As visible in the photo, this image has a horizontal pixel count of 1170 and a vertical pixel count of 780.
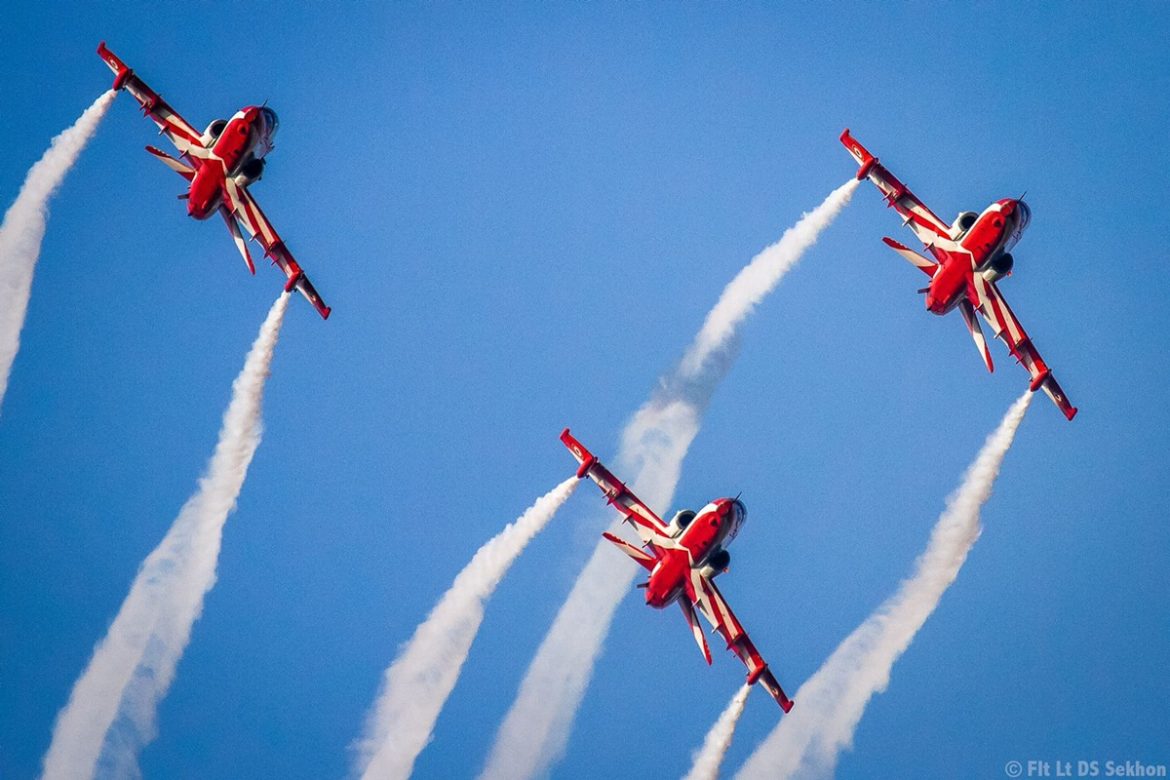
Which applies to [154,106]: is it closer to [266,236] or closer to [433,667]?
[266,236]

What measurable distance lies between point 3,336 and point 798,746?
34895 mm

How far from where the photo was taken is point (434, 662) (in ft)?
227

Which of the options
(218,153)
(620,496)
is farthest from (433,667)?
(218,153)

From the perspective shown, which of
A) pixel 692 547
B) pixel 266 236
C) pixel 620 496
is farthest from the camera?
pixel 266 236

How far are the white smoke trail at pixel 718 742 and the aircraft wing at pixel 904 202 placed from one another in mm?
17800

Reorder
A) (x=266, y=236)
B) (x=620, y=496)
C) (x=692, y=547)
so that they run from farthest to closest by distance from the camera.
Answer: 1. (x=266, y=236)
2. (x=620, y=496)
3. (x=692, y=547)

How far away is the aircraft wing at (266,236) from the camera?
66438mm

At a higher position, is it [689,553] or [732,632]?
[689,553]

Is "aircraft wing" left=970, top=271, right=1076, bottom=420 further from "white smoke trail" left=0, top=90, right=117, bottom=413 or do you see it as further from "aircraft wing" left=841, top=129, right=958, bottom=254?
"white smoke trail" left=0, top=90, right=117, bottom=413

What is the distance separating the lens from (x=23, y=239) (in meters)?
70.2

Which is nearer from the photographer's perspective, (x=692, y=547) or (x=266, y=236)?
(x=692, y=547)

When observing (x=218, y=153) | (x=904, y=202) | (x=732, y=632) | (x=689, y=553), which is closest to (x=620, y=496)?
(x=689, y=553)

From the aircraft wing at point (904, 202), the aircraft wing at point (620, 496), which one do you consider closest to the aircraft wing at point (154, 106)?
the aircraft wing at point (620, 496)

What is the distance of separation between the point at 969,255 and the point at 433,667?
25236 mm
